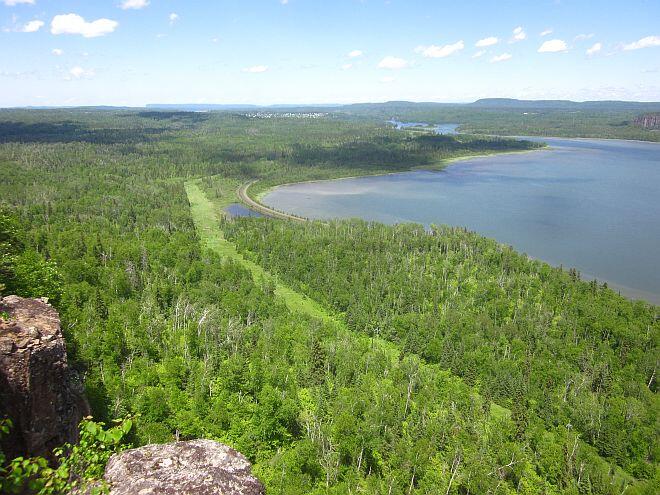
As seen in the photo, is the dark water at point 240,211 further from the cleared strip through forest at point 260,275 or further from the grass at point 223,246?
the cleared strip through forest at point 260,275

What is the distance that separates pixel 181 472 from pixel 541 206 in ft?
416

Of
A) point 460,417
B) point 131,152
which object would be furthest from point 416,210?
point 131,152

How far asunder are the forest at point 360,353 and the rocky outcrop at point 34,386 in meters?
3.82

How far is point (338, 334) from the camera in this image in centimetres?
5356

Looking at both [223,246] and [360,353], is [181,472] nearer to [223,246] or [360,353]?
[360,353]

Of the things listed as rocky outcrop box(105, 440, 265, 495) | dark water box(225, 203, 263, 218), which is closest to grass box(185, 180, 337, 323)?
dark water box(225, 203, 263, 218)

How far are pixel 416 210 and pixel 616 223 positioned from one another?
45970mm

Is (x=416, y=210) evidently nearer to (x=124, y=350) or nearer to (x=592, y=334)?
(x=592, y=334)

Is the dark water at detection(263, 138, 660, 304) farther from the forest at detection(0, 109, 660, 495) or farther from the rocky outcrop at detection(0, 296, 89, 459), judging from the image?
the rocky outcrop at detection(0, 296, 89, 459)

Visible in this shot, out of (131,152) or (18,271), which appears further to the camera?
(131,152)

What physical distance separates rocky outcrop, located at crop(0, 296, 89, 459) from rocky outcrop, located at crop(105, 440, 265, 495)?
3742 mm

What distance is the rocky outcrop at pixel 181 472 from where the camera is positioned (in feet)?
27.9

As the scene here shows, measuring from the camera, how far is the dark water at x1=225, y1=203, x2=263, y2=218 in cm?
11222

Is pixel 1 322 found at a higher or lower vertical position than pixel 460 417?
higher
